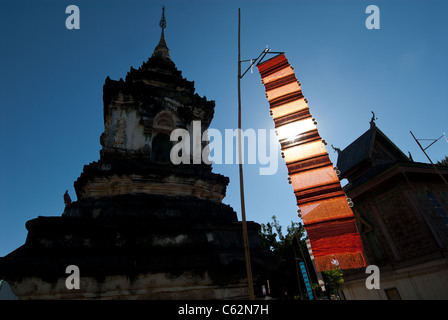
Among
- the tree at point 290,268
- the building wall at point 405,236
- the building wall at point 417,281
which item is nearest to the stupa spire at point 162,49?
the building wall at point 405,236

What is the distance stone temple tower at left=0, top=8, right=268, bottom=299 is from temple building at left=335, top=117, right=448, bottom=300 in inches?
361

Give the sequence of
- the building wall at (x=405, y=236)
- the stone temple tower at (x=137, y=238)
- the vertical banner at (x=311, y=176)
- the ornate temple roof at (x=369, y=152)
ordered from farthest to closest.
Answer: the ornate temple roof at (x=369, y=152), the building wall at (x=405, y=236), the stone temple tower at (x=137, y=238), the vertical banner at (x=311, y=176)

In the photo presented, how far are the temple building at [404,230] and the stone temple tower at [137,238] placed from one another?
9.18 meters

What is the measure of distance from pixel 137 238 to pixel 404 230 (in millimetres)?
13313

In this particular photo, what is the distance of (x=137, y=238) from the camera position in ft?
17.2

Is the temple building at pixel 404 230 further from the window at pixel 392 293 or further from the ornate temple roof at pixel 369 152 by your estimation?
the ornate temple roof at pixel 369 152

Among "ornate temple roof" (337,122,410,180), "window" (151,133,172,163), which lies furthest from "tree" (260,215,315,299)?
"window" (151,133,172,163)

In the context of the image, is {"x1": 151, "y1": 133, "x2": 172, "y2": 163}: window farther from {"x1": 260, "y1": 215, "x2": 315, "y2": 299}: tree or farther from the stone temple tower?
{"x1": 260, "y1": 215, "x2": 315, "y2": 299}: tree

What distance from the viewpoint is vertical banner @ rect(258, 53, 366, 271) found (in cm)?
399

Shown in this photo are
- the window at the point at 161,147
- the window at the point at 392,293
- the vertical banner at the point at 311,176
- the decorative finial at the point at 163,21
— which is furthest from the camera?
the decorative finial at the point at 163,21

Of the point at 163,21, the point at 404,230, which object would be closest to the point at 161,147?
the point at 163,21

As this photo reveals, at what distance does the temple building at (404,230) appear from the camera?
11.0 m
